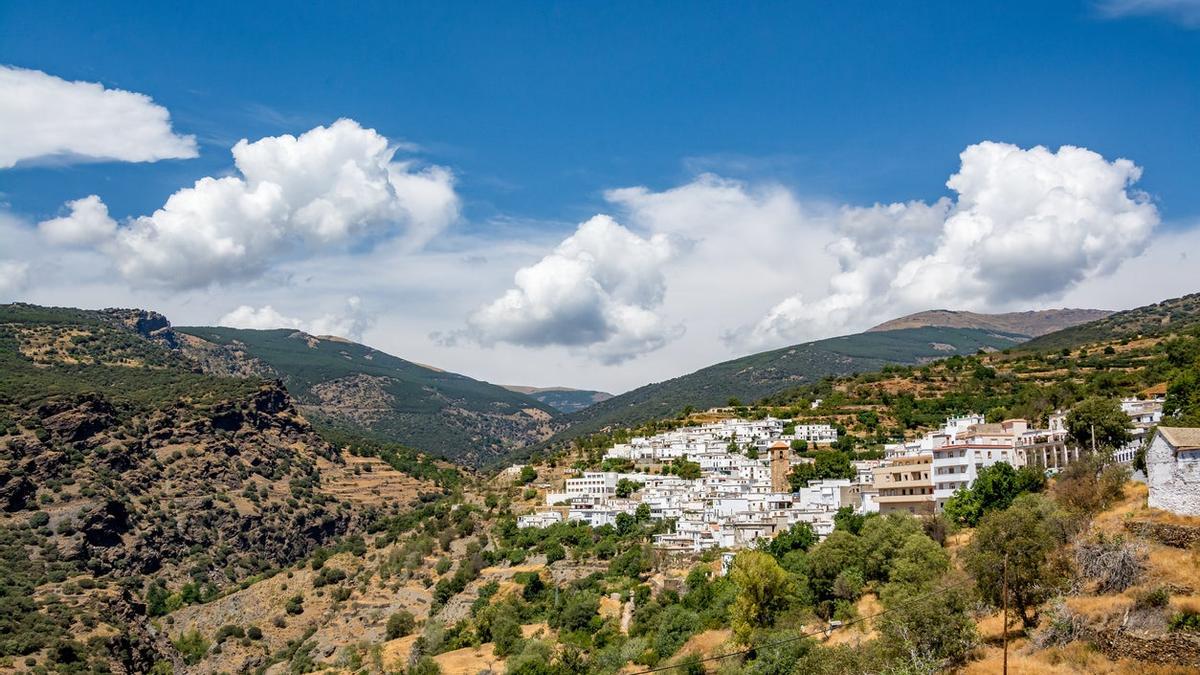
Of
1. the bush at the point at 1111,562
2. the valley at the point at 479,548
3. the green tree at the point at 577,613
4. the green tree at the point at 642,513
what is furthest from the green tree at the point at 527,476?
the bush at the point at 1111,562

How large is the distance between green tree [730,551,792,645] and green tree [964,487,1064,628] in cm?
1373

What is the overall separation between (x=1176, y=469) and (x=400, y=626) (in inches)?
2003

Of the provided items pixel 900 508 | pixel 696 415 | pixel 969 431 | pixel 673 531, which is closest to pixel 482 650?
pixel 673 531

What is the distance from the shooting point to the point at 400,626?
217ft

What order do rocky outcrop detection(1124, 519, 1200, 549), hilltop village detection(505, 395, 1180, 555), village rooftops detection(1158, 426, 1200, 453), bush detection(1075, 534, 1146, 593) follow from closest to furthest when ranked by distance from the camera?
Answer: 1. bush detection(1075, 534, 1146, 593)
2. rocky outcrop detection(1124, 519, 1200, 549)
3. village rooftops detection(1158, 426, 1200, 453)
4. hilltop village detection(505, 395, 1180, 555)

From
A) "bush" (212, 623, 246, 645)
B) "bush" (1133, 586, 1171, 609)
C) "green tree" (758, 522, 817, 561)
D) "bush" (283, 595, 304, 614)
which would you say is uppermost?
"bush" (1133, 586, 1171, 609)

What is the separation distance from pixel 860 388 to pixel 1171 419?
2468 inches

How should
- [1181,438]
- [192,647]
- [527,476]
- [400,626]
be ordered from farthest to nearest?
1. [527,476]
2. [192,647]
3. [400,626]
4. [1181,438]

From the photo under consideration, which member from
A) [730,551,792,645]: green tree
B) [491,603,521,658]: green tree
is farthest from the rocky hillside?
[730,551,792,645]: green tree

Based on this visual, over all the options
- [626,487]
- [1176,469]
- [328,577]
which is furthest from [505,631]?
[1176,469]

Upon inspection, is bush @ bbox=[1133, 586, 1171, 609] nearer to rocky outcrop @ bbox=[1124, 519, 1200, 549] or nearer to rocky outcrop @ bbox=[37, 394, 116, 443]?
rocky outcrop @ bbox=[1124, 519, 1200, 549]

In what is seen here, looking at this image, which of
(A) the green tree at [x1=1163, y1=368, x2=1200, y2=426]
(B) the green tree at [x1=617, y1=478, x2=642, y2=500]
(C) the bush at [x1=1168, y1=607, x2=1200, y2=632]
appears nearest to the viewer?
(C) the bush at [x1=1168, y1=607, x2=1200, y2=632]

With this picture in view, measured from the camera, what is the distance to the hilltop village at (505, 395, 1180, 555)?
2020 inches

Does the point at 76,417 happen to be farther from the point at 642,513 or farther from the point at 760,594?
the point at 760,594
